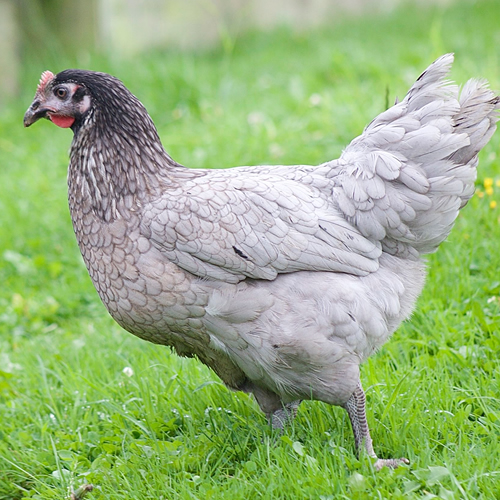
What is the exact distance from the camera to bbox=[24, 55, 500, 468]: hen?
9.64 feet

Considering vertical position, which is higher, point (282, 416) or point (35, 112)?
point (35, 112)

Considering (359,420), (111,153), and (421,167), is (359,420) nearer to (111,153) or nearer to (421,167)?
(421,167)

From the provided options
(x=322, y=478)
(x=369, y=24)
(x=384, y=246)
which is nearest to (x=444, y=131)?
(x=384, y=246)

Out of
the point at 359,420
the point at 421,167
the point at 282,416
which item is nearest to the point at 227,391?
the point at 282,416

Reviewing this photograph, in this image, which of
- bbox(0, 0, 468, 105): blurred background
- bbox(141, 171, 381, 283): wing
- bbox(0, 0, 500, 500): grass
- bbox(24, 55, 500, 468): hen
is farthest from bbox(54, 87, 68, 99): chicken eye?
bbox(0, 0, 468, 105): blurred background

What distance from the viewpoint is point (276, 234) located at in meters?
3.01

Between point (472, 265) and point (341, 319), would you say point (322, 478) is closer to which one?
point (341, 319)

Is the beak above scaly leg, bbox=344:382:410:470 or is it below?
above

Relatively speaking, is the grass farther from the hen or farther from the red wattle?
the red wattle

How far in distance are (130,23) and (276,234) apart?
808 cm

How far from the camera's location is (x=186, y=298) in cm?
293

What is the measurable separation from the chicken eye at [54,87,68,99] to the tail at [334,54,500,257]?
132 cm

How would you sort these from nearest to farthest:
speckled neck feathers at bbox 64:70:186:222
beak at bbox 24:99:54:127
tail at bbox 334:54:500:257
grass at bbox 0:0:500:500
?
grass at bbox 0:0:500:500 → tail at bbox 334:54:500:257 → speckled neck feathers at bbox 64:70:186:222 → beak at bbox 24:99:54:127

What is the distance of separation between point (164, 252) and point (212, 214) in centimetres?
26
